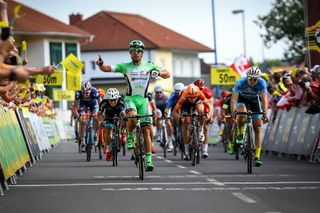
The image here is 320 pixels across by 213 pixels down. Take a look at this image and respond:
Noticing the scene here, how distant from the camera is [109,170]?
1855cm

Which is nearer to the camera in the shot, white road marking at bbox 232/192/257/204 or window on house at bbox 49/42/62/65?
white road marking at bbox 232/192/257/204

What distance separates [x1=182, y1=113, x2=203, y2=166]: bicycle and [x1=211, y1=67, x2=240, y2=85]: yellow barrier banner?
647 inches

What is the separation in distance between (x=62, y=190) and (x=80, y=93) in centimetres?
1134

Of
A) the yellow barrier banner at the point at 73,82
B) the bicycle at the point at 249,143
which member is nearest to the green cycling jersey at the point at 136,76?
the bicycle at the point at 249,143

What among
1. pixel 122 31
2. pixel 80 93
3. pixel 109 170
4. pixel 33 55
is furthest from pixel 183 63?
pixel 109 170

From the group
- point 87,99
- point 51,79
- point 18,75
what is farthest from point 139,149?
point 51,79

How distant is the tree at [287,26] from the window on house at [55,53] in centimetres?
1885

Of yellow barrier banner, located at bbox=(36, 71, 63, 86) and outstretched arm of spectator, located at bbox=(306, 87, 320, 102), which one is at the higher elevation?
yellow barrier banner, located at bbox=(36, 71, 63, 86)

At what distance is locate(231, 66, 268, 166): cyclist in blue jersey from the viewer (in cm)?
1781

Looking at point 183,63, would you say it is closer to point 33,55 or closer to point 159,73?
point 33,55

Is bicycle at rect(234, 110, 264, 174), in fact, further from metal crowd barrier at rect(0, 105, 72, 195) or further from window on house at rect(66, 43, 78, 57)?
window on house at rect(66, 43, 78, 57)

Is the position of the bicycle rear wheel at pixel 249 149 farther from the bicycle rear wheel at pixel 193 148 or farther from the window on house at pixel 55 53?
the window on house at pixel 55 53

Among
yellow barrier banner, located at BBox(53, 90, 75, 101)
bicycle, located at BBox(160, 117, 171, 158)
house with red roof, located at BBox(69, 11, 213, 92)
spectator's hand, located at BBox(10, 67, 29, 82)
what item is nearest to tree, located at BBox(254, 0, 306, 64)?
house with red roof, located at BBox(69, 11, 213, 92)

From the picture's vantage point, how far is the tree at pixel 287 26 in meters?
82.8
